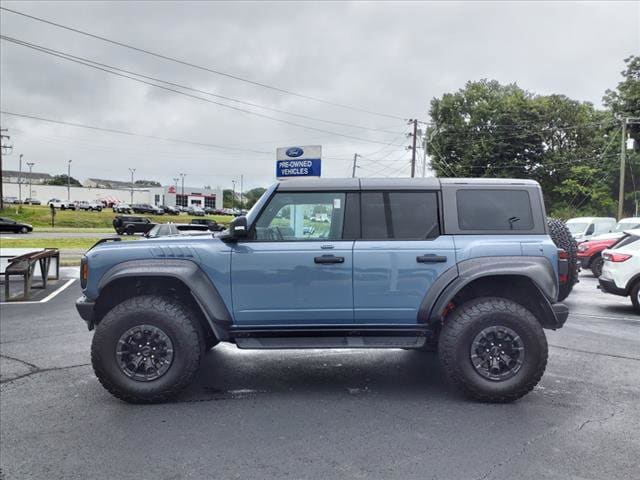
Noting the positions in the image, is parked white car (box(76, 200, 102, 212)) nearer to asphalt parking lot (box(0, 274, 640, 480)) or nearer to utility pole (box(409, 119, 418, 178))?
utility pole (box(409, 119, 418, 178))

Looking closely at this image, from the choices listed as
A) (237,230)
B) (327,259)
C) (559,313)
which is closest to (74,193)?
(237,230)

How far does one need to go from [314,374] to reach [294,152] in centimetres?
1080

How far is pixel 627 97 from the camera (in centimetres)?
3819

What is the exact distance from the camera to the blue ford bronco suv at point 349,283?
4336mm

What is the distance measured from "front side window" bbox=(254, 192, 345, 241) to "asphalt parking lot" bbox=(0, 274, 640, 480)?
1.47m

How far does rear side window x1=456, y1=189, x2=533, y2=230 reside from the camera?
4594mm

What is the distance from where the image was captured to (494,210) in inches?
182

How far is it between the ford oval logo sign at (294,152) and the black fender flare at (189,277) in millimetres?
11014

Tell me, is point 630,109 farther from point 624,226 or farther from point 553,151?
point 624,226

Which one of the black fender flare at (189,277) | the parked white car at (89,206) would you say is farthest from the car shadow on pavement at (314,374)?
the parked white car at (89,206)

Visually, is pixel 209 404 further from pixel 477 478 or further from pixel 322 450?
pixel 477 478

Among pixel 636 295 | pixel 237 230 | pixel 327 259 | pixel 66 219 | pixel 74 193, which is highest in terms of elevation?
pixel 74 193

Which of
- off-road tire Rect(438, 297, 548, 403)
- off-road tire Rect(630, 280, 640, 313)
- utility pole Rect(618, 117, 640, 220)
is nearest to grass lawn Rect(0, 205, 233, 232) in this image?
utility pole Rect(618, 117, 640, 220)

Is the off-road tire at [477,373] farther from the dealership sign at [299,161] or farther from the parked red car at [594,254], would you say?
the parked red car at [594,254]
